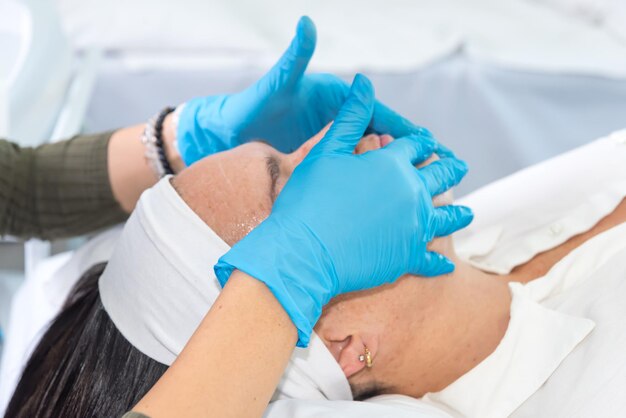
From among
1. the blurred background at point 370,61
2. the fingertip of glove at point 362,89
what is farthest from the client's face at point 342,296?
the blurred background at point 370,61

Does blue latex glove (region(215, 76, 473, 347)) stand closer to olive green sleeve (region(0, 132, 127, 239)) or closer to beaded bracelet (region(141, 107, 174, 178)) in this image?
beaded bracelet (region(141, 107, 174, 178))

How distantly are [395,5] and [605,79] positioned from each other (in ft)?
2.59

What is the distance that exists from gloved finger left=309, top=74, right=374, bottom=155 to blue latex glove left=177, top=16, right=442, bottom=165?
0.20m

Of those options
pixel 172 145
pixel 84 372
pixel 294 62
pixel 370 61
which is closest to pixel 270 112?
pixel 294 62

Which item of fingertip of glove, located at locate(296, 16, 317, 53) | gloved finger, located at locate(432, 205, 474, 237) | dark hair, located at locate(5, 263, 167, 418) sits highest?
fingertip of glove, located at locate(296, 16, 317, 53)

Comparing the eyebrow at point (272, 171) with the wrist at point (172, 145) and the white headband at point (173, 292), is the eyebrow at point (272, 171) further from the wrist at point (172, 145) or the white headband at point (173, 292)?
the wrist at point (172, 145)

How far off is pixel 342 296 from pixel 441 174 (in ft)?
0.83

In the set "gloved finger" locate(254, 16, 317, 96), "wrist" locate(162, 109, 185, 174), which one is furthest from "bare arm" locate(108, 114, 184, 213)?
"gloved finger" locate(254, 16, 317, 96)

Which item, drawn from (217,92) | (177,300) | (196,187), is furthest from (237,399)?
(217,92)

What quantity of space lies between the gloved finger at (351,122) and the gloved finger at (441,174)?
4.7 inches

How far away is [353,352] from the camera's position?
1.24 metres

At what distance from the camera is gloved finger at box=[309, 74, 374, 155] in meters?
1.20

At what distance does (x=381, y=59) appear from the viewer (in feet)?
7.91

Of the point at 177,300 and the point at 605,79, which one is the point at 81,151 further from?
the point at 605,79
